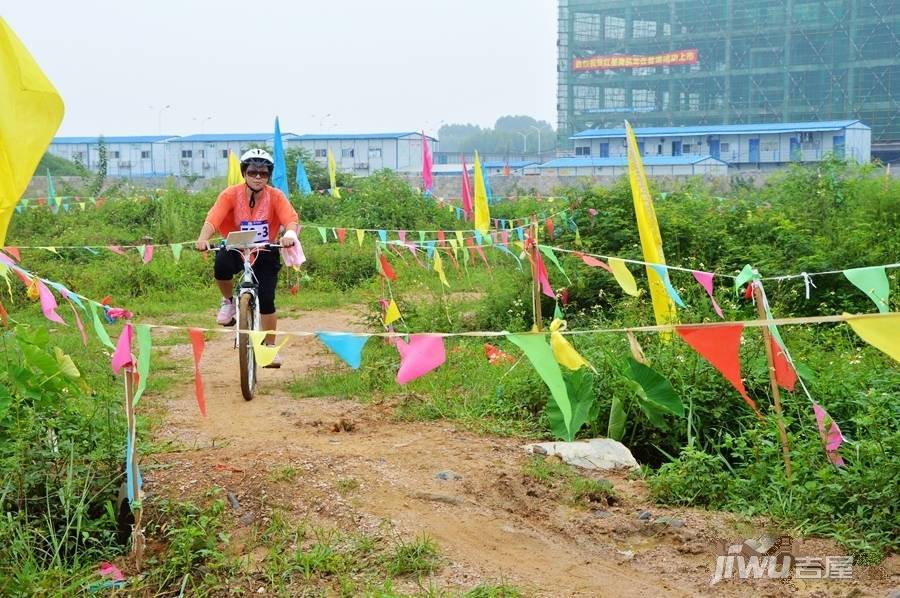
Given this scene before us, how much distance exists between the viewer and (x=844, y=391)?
630 cm

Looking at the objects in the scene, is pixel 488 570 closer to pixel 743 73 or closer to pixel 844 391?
pixel 844 391

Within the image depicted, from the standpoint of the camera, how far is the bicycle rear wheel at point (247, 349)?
7242 mm

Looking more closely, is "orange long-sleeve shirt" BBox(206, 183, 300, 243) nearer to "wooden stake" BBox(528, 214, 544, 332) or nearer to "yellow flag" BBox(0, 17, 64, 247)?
"wooden stake" BBox(528, 214, 544, 332)

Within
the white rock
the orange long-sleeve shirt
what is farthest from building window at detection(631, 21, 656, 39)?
the white rock

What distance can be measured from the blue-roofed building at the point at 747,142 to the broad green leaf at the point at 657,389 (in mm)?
42041

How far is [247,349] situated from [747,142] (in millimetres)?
47494

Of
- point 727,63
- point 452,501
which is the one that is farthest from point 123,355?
point 727,63

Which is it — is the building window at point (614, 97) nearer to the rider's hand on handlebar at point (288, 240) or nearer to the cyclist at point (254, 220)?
the cyclist at point (254, 220)

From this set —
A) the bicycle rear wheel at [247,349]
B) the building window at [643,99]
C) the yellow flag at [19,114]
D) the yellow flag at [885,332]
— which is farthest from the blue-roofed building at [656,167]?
the yellow flag at [19,114]

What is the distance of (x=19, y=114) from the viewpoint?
3896 millimetres

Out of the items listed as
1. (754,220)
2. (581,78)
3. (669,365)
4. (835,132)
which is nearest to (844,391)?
(669,365)

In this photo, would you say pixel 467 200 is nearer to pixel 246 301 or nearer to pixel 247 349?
pixel 246 301

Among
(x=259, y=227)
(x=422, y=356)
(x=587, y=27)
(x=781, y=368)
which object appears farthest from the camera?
(x=587, y=27)

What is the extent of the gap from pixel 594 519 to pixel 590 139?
51.5 metres
